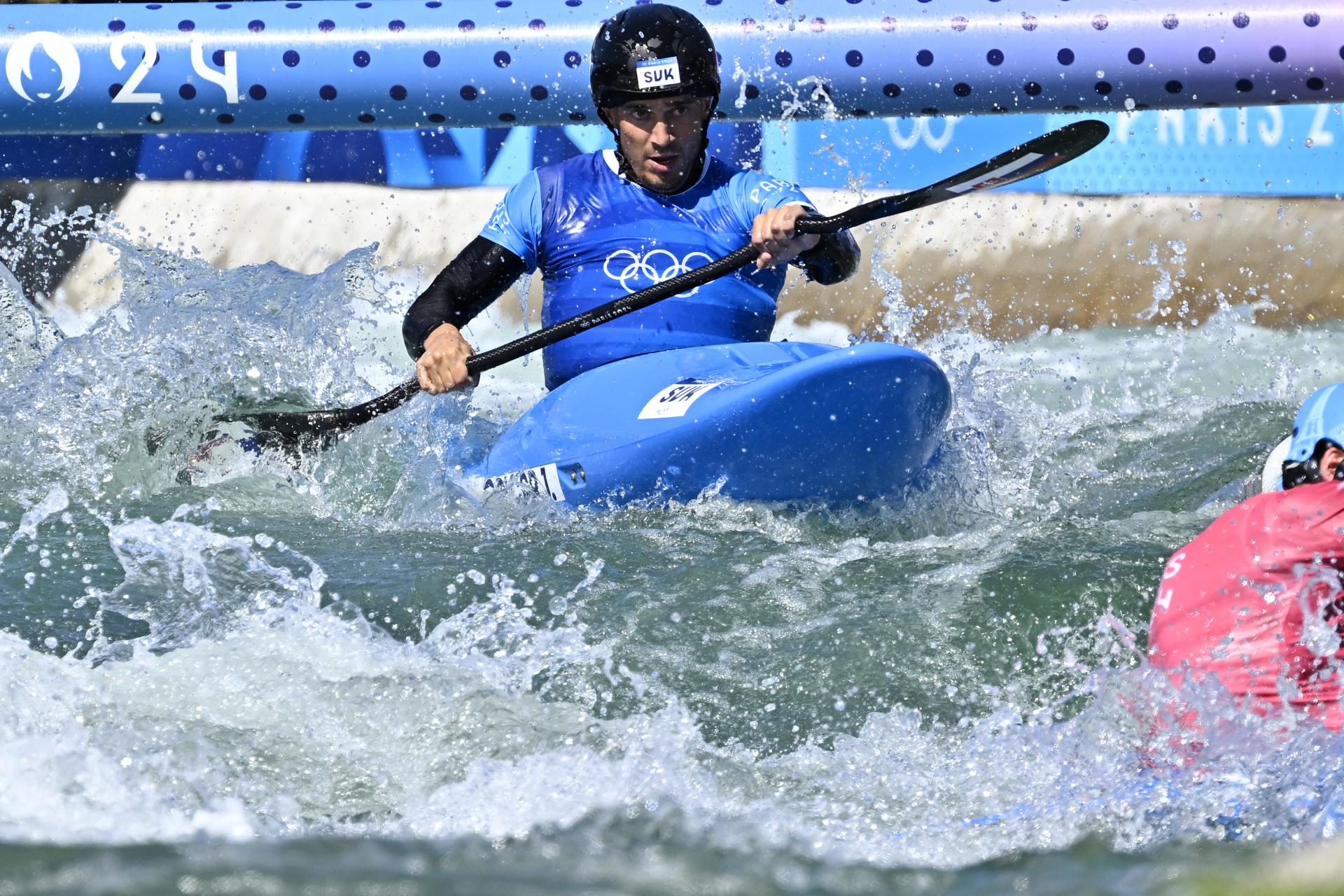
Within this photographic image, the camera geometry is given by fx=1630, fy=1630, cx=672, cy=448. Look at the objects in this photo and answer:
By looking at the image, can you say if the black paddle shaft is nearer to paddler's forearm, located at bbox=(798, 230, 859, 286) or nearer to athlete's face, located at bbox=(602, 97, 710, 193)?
paddler's forearm, located at bbox=(798, 230, 859, 286)

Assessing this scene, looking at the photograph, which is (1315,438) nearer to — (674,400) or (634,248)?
(674,400)

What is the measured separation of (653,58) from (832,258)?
2.33 feet

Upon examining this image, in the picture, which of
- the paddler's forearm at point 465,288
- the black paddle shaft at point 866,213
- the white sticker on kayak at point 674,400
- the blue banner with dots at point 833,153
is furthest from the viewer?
the blue banner with dots at point 833,153

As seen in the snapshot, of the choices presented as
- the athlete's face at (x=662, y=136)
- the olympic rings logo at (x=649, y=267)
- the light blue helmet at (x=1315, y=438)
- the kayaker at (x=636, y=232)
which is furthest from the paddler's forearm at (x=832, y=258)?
the light blue helmet at (x=1315, y=438)

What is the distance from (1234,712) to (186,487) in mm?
2840

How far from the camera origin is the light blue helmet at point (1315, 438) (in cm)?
272

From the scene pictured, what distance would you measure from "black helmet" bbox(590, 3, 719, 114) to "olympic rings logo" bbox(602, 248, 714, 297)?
1.37 feet

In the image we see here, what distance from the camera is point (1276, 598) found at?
2594mm

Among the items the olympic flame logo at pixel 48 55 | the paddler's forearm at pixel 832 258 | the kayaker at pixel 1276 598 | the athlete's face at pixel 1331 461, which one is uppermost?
the olympic flame logo at pixel 48 55

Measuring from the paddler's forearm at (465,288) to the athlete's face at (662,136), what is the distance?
439mm

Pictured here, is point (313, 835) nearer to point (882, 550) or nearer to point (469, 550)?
point (469, 550)

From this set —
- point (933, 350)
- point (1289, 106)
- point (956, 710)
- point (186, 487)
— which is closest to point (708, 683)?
point (956, 710)

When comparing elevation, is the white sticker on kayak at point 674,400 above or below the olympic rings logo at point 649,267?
below

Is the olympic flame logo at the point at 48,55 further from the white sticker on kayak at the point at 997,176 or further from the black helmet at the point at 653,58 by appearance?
the white sticker on kayak at the point at 997,176
